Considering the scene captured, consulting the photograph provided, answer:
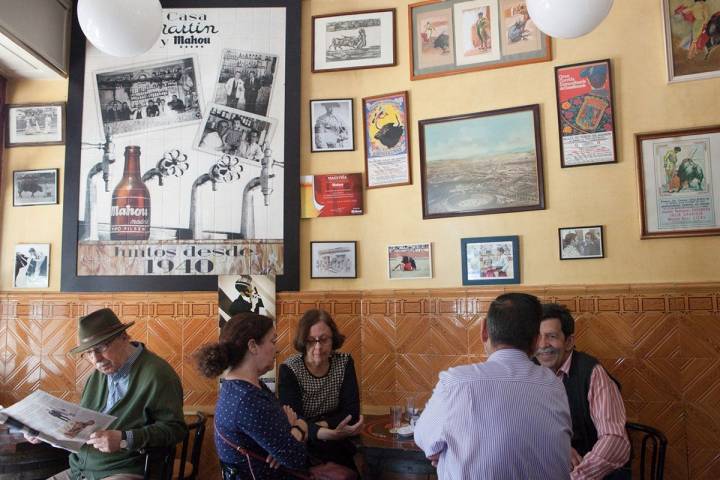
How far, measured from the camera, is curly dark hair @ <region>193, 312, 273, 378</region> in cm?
234

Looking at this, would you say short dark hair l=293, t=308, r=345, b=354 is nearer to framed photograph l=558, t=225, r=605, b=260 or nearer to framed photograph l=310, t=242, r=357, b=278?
framed photograph l=310, t=242, r=357, b=278

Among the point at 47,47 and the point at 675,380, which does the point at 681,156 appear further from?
the point at 47,47

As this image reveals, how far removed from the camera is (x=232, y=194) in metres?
4.11

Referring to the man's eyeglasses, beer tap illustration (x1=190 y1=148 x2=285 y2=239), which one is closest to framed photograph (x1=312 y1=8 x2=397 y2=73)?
beer tap illustration (x1=190 y1=148 x2=285 y2=239)

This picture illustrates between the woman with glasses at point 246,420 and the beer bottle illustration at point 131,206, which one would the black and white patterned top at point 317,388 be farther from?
the beer bottle illustration at point 131,206

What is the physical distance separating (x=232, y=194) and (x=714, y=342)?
309cm

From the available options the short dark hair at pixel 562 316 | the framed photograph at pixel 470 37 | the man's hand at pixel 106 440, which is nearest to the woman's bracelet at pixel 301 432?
the man's hand at pixel 106 440

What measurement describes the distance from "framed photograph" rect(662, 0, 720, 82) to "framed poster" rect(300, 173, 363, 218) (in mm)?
2024

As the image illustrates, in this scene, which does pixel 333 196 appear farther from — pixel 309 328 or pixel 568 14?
pixel 568 14

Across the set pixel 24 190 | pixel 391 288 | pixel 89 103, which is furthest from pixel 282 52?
pixel 24 190

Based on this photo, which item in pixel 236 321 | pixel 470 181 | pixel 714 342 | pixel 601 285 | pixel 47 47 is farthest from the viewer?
pixel 47 47

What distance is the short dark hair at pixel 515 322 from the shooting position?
186cm

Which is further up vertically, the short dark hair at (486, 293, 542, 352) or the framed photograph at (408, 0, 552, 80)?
the framed photograph at (408, 0, 552, 80)

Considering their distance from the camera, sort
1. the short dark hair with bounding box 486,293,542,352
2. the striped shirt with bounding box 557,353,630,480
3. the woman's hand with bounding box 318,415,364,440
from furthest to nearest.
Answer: the woman's hand with bounding box 318,415,364,440 < the striped shirt with bounding box 557,353,630,480 < the short dark hair with bounding box 486,293,542,352
